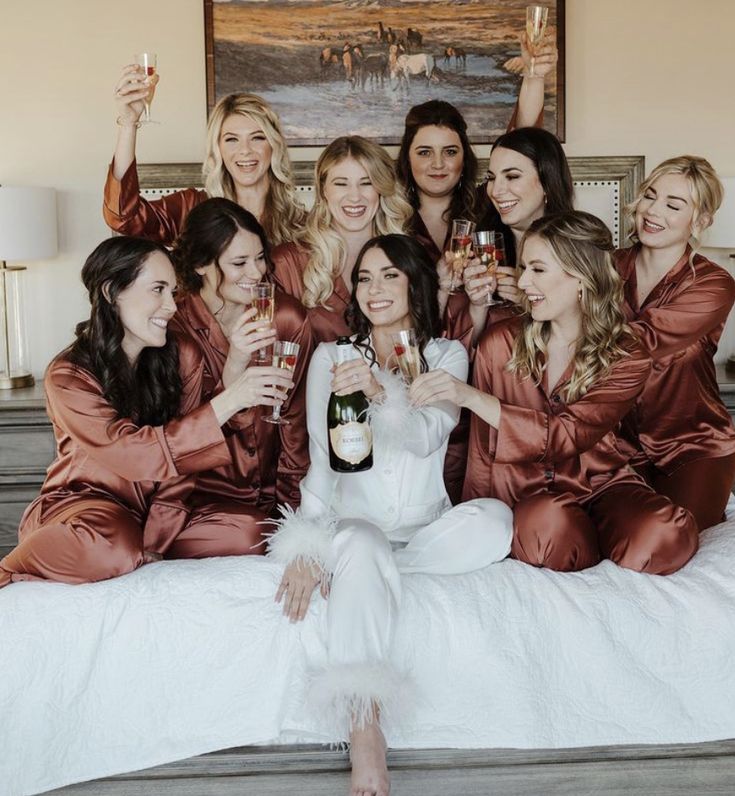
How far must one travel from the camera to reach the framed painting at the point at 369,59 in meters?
4.52

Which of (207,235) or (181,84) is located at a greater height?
(181,84)

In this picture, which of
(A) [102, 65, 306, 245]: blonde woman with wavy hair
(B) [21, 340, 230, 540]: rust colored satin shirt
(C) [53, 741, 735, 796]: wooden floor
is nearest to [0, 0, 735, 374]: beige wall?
(A) [102, 65, 306, 245]: blonde woman with wavy hair

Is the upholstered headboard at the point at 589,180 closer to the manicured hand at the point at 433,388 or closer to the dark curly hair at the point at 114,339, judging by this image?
the dark curly hair at the point at 114,339

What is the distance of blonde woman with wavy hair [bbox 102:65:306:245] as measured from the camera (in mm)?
3539

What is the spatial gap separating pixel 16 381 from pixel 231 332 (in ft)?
5.89

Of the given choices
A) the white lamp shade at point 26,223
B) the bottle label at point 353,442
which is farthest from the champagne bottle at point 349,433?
the white lamp shade at point 26,223

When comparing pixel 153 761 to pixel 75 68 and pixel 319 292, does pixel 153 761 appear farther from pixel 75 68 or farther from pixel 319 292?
pixel 75 68

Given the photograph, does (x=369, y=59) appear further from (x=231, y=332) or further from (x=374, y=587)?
(x=374, y=587)

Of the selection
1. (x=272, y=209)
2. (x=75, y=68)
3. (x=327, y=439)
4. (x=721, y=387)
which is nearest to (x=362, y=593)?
(x=327, y=439)

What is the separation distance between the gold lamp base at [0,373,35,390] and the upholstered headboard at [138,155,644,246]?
0.99m

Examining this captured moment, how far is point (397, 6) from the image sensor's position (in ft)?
14.8

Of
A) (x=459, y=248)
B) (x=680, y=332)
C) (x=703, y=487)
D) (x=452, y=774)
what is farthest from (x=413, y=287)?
(x=452, y=774)

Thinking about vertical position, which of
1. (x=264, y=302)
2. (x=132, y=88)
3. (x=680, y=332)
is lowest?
(x=680, y=332)

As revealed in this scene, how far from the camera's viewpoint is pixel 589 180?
4.57 m
